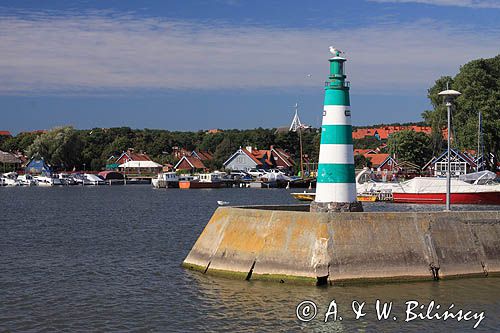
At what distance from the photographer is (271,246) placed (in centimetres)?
1906

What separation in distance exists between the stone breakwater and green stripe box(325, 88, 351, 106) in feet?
11.0

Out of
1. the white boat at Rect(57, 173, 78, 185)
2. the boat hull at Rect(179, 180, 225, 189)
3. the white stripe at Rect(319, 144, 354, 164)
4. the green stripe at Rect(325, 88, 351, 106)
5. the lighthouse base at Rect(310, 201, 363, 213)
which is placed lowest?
the boat hull at Rect(179, 180, 225, 189)

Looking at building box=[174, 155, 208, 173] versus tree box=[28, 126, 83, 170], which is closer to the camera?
building box=[174, 155, 208, 173]

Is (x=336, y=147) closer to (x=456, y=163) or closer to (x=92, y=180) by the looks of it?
(x=456, y=163)

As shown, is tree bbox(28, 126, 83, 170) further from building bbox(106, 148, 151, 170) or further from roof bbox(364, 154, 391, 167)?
roof bbox(364, 154, 391, 167)

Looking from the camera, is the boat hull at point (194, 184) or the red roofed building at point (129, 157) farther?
the red roofed building at point (129, 157)

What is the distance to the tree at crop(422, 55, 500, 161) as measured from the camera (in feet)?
253

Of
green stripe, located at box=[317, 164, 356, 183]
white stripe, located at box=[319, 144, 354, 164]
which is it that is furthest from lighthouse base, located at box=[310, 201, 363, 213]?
white stripe, located at box=[319, 144, 354, 164]

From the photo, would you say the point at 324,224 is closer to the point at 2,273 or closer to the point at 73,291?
the point at 73,291

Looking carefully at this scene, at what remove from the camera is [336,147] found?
20.5 m

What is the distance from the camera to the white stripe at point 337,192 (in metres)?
20.6

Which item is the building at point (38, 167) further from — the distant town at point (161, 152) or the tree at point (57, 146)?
the tree at point (57, 146)

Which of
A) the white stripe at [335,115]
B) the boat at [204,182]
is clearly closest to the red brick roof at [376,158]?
the boat at [204,182]

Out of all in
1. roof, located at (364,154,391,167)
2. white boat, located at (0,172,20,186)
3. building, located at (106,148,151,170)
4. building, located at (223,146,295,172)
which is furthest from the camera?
building, located at (106,148,151,170)
